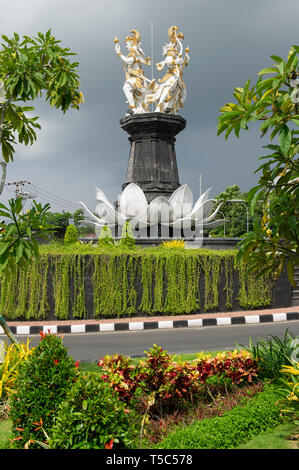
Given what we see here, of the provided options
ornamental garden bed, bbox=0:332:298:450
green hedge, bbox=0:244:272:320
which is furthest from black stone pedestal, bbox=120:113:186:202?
ornamental garden bed, bbox=0:332:298:450

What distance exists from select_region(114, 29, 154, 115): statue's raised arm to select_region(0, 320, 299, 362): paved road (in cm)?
1202

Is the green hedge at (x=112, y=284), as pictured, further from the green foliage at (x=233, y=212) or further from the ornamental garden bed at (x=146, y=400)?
the green foliage at (x=233, y=212)

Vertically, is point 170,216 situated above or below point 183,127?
below

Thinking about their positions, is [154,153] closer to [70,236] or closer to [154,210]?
[154,210]

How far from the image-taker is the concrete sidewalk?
10484mm

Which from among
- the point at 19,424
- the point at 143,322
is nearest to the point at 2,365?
the point at 19,424

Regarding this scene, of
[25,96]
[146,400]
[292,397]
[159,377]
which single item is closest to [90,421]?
[159,377]

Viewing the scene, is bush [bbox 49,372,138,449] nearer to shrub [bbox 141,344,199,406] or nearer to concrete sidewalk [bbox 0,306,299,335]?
shrub [bbox 141,344,199,406]

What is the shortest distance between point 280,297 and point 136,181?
8752 millimetres

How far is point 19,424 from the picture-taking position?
3.64 metres

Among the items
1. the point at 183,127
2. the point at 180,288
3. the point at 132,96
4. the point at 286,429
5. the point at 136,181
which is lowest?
the point at 286,429

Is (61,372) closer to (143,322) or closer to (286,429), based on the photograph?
(286,429)
